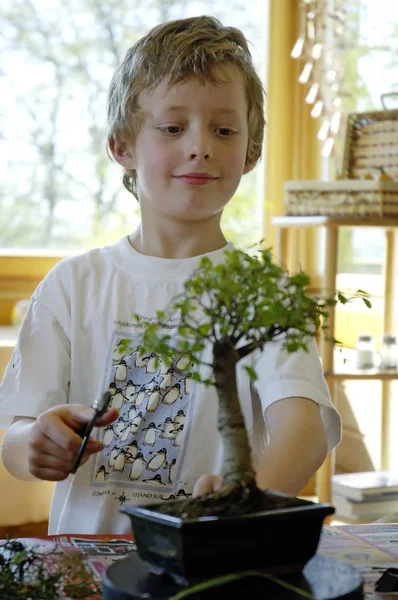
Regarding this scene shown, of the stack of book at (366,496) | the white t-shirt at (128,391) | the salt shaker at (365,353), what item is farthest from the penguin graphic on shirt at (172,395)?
the salt shaker at (365,353)

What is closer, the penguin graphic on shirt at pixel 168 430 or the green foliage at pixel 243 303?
the green foliage at pixel 243 303

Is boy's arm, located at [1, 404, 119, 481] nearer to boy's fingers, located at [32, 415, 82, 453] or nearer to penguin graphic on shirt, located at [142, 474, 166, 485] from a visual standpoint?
boy's fingers, located at [32, 415, 82, 453]

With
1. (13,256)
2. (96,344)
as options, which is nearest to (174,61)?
(96,344)

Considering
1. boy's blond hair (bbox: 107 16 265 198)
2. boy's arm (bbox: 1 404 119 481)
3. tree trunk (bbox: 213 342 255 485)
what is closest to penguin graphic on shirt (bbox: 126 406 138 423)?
boy's arm (bbox: 1 404 119 481)


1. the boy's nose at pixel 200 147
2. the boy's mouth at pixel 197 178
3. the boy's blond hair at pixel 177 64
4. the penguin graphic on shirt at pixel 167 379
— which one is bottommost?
the penguin graphic on shirt at pixel 167 379

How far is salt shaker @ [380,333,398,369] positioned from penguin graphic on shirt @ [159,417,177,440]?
5.38ft

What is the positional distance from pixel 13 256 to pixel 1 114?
1.63ft

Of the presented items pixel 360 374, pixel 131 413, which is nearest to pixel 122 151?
pixel 131 413

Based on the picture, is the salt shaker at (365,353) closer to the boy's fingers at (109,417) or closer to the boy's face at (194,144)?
the boy's face at (194,144)

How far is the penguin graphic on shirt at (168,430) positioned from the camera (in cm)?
134

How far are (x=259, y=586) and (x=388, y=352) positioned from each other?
7.18 feet

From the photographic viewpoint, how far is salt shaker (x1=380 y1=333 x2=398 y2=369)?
9.42ft

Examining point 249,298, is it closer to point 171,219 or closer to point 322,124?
point 171,219

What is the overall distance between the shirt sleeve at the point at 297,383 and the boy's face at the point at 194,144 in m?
0.26
